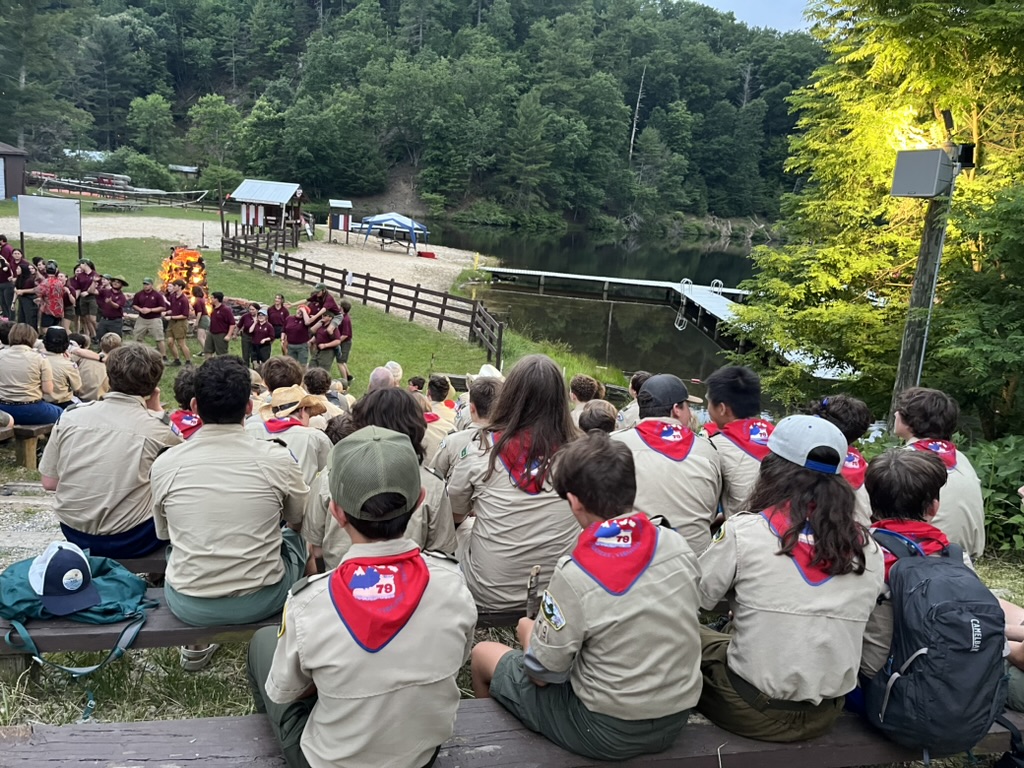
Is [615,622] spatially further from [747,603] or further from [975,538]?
[975,538]

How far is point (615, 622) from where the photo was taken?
216cm

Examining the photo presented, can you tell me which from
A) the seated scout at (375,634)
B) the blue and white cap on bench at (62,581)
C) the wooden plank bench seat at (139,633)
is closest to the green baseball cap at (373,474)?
the seated scout at (375,634)

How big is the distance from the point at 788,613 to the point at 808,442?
535mm

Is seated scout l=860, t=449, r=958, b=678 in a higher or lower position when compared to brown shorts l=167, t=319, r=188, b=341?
higher

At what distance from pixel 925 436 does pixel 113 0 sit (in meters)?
93.0

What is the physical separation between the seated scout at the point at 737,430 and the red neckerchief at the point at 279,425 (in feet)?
7.45

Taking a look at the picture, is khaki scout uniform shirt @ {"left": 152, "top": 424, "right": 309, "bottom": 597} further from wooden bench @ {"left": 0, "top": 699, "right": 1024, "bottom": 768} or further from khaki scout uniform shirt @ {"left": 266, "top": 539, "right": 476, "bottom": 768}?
khaki scout uniform shirt @ {"left": 266, "top": 539, "right": 476, "bottom": 768}

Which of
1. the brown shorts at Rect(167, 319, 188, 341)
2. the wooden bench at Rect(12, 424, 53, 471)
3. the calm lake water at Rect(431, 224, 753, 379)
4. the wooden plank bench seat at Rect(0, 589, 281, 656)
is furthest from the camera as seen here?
the calm lake water at Rect(431, 224, 753, 379)

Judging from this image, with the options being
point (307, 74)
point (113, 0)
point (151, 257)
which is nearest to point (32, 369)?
point (151, 257)

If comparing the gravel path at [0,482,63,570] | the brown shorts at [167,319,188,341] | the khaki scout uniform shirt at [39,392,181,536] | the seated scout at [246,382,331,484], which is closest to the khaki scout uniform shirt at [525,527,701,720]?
the seated scout at [246,382,331,484]

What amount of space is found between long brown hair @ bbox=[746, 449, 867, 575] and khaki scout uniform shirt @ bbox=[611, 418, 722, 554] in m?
0.94

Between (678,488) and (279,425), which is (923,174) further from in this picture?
(279,425)

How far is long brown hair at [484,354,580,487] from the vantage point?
10.8 feet

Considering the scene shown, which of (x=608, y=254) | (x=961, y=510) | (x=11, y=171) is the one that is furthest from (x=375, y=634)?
(x=608, y=254)
